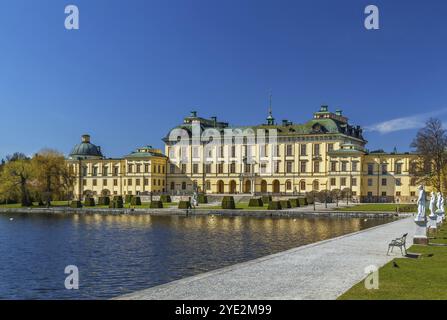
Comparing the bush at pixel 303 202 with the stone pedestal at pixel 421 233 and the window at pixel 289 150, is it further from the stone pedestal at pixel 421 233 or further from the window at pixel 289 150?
the stone pedestal at pixel 421 233

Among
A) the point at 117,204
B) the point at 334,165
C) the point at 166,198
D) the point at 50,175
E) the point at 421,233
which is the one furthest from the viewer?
the point at 334,165

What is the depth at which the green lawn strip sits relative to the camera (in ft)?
42.6

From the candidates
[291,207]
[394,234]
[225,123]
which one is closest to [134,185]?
[225,123]

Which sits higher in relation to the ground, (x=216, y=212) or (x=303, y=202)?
(x=303, y=202)

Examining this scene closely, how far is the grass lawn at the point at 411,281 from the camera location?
42.7 ft

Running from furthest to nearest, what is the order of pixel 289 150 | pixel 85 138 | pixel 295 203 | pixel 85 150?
pixel 85 138, pixel 85 150, pixel 289 150, pixel 295 203

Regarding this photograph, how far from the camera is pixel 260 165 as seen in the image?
96.9 meters

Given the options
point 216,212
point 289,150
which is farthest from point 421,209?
point 289,150

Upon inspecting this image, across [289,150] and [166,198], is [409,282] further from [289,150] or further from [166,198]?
[289,150]

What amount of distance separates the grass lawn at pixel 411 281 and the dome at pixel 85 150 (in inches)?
3839

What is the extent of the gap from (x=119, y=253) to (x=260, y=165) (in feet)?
236

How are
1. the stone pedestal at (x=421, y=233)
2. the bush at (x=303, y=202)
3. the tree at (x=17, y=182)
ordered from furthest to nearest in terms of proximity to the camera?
the tree at (x=17, y=182) < the bush at (x=303, y=202) < the stone pedestal at (x=421, y=233)

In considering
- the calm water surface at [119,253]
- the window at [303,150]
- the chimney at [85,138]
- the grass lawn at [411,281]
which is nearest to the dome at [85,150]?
the chimney at [85,138]
